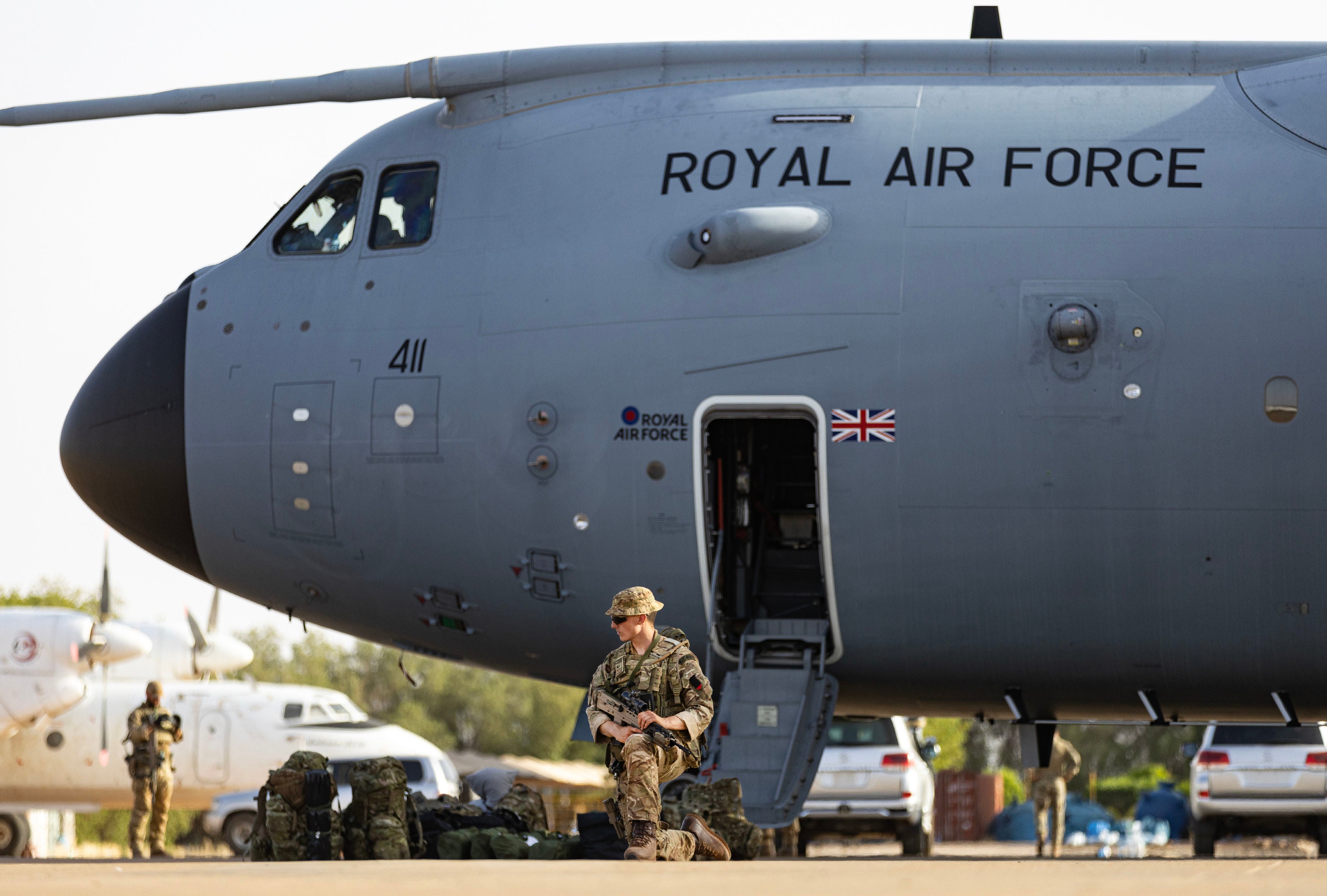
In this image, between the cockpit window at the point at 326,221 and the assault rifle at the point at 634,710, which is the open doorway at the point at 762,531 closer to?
the assault rifle at the point at 634,710

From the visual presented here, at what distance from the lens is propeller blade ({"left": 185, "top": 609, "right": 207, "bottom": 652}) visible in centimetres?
3359

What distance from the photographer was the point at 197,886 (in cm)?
601

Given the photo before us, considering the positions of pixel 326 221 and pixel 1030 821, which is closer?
pixel 326 221

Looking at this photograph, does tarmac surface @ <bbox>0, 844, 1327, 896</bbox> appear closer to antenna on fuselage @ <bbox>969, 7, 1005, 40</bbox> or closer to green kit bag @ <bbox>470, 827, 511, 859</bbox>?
green kit bag @ <bbox>470, 827, 511, 859</bbox>

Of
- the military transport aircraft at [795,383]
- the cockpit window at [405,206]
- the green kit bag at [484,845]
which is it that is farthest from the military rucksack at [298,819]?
the cockpit window at [405,206]

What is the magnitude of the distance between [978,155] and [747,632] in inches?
145

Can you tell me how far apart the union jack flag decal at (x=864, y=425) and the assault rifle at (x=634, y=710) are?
8.77ft

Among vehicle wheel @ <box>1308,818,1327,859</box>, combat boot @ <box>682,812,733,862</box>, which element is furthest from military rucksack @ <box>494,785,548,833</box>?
vehicle wheel @ <box>1308,818,1327,859</box>

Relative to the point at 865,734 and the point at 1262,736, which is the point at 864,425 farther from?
the point at 1262,736

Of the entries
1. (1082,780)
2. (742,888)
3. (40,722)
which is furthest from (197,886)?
(1082,780)

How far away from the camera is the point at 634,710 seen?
8.25 metres

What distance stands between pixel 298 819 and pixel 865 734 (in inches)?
429

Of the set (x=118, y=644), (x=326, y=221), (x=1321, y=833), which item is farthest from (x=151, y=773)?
(x=1321, y=833)

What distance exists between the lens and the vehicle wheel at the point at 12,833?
28.9 m
